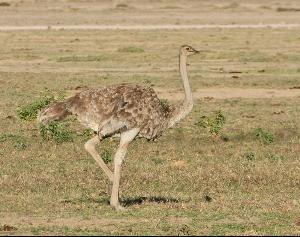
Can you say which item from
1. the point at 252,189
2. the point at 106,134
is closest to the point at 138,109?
the point at 106,134

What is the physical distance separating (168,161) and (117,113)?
13.2ft

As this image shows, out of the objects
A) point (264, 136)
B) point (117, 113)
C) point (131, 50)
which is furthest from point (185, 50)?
point (131, 50)

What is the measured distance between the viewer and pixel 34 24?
186 ft

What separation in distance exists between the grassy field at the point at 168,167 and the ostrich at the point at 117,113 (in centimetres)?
74

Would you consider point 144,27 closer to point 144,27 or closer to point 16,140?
point 144,27

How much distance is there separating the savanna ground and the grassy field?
16mm

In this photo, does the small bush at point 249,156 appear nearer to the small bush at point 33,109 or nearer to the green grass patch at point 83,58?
the small bush at point 33,109

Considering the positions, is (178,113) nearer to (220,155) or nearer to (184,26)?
(220,155)

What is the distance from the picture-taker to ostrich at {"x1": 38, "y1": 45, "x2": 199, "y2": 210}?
1163 cm

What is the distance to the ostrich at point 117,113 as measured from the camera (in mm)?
11633

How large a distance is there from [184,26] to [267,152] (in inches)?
1534

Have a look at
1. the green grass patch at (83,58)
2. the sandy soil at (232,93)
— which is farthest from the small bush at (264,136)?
the green grass patch at (83,58)

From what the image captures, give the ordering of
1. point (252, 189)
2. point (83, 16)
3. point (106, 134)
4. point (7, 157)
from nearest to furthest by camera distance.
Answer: point (106, 134) → point (252, 189) → point (7, 157) → point (83, 16)

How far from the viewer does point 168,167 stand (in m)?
15.0
